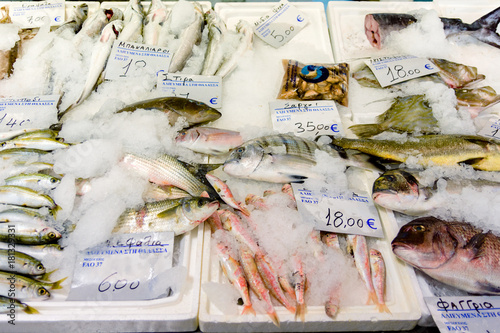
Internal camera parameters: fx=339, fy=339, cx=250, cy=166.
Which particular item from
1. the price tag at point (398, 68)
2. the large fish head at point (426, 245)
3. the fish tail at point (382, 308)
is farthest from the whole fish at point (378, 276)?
the price tag at point (398, 68)

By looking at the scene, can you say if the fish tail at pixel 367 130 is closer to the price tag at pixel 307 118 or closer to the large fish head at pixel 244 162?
the price tag at pixel 307 118

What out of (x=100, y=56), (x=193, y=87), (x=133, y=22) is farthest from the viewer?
(x=133, y=22)

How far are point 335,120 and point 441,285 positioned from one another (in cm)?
114

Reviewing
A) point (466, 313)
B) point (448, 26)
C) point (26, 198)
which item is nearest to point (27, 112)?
point (26, 198)

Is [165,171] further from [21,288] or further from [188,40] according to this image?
[188,40]

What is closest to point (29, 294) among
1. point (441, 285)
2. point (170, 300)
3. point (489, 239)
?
point (170, 300)

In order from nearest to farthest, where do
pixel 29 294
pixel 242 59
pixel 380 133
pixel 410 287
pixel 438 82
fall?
pixel 29 294 < pixel 410 287 < pixel 380 133 < pixel 438 82 < pixel 242 59

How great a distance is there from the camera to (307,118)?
7.48 ft

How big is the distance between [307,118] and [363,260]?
→ 1.01m

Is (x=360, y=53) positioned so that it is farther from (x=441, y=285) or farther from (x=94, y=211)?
(x=94, y=211)

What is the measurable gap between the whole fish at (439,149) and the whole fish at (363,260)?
1.79 feet

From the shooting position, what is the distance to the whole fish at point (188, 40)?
2566mm

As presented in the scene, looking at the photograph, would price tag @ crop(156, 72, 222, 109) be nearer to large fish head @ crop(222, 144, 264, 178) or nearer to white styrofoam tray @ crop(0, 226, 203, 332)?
large fish head @ crop(222, 144, 264, 178)

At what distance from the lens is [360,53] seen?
285cm
